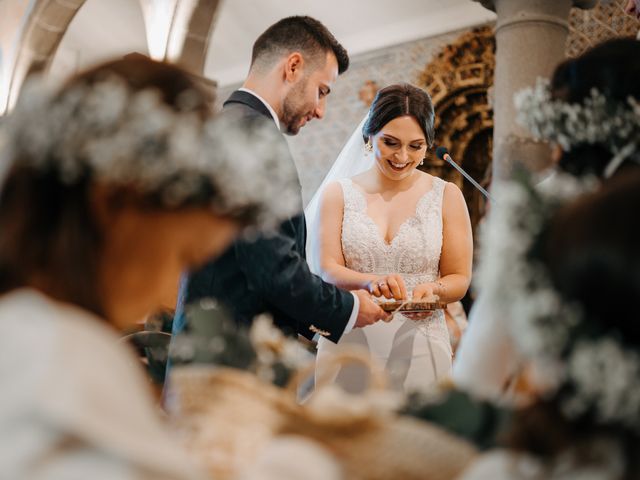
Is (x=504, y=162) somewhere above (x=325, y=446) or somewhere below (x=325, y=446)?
below

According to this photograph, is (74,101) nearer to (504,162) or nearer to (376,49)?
(504,162)

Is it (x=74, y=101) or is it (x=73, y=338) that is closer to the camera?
(x=73, y=338)

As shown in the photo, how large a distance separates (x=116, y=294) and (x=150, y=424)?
12.1 inches

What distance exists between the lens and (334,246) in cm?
376

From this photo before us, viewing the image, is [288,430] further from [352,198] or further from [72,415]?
[352,198]

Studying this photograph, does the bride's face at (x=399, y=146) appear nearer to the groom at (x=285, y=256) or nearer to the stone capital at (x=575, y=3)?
the groom at (x=285, y=256)

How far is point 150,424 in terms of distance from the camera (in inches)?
44.3

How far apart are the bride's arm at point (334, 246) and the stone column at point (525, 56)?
1.49 meters

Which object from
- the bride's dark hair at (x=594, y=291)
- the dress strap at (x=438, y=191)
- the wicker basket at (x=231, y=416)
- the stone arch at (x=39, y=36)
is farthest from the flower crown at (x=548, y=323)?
the stone arch at (x=39, y=36)

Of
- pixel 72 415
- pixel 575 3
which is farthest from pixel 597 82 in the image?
pixel 575 3

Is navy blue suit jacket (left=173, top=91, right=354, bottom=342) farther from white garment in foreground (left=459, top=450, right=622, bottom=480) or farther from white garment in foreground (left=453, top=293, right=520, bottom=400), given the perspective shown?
white garment in foreground (left=459, top=450, right=622, bottom=480)

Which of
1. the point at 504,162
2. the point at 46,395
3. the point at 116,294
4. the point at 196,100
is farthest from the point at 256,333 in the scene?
the point at 504,162

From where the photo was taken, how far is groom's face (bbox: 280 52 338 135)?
3289 mm

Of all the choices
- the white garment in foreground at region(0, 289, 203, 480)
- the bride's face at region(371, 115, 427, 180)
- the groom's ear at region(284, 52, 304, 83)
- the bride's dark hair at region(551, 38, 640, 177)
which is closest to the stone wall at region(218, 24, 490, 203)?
the bride's face at region(371, 115, 427, 180)
